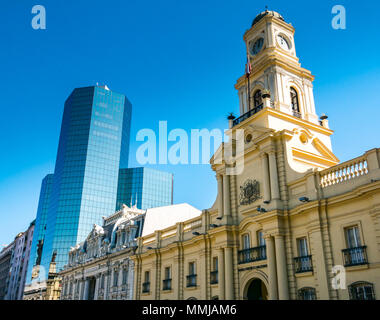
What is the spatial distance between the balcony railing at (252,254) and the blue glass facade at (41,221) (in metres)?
91.4

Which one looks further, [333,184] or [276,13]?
[276,13]

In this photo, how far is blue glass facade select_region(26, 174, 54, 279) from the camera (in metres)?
104

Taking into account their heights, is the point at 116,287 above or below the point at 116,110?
below

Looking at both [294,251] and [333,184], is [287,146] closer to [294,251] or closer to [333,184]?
[333,184]

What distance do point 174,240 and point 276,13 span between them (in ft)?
75.2

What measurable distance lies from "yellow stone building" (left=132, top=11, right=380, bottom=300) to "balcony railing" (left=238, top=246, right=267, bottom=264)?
0.07 metres

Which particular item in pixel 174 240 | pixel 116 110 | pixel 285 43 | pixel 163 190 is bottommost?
Result: pixel 174 240

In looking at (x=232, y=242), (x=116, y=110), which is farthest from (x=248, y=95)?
(x=116, y=110)

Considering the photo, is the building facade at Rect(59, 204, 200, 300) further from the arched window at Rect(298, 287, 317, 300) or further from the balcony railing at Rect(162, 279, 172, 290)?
the arched window at Rect(298, 287, 317, 300)

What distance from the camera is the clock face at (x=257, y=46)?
3222cm

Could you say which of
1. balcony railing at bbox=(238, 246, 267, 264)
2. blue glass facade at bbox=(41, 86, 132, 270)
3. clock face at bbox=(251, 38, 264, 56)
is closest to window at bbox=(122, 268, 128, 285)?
balcony railing at bbox=(238, 246, 267, 264)

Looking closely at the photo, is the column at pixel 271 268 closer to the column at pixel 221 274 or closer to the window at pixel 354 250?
the window at pixel 354 250

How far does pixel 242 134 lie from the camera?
28062mm

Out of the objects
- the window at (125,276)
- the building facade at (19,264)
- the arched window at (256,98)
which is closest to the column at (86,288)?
the window at (125,276)
